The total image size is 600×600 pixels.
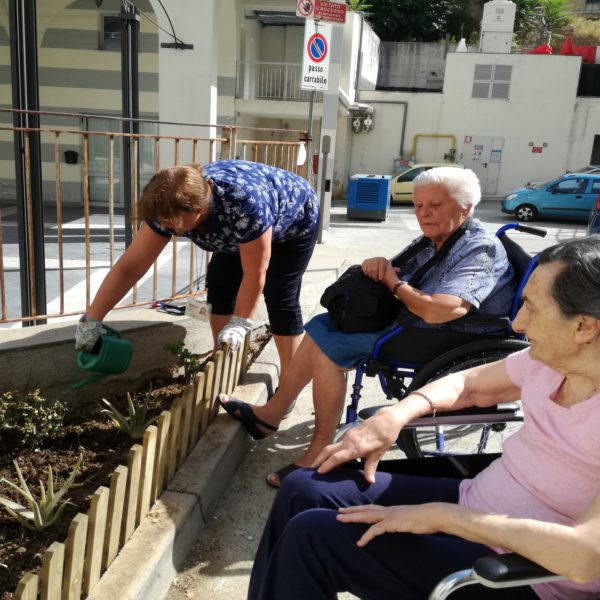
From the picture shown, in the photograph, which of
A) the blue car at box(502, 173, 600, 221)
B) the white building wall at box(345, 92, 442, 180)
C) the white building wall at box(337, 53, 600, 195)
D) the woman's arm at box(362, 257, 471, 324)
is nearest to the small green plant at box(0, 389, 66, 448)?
the woman's arm at box(362, 257, 471, 324)

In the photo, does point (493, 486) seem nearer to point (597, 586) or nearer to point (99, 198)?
point (597, 586)

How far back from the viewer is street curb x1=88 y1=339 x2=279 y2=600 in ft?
6.30

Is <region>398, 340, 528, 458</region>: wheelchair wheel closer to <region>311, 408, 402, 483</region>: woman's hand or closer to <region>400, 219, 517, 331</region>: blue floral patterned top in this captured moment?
<region>400, 219, 517, 331</region>: blue floral patterned top

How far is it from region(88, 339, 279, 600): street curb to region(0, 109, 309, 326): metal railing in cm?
129

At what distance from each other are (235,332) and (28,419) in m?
0.93

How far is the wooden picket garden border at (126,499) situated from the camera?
5.31 feet

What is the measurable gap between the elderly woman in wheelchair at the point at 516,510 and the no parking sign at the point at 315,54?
5.83 metres

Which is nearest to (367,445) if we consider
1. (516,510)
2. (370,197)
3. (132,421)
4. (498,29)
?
(516,510)

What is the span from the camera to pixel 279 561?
63.0 inches

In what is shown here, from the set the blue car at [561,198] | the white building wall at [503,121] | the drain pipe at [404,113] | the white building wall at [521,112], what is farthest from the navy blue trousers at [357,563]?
the white building wall at [521,112]

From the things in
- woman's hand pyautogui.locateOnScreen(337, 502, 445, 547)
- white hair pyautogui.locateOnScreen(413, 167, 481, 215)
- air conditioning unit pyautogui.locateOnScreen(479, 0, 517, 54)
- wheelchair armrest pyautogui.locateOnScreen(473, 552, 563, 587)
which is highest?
air conditioning unit pyautogui.locateOnScreen(479, 0, 517, 54)

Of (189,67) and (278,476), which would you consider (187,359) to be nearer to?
(278,476)

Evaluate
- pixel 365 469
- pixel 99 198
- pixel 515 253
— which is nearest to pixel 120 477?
pixel 365 469

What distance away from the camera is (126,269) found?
2828mm
